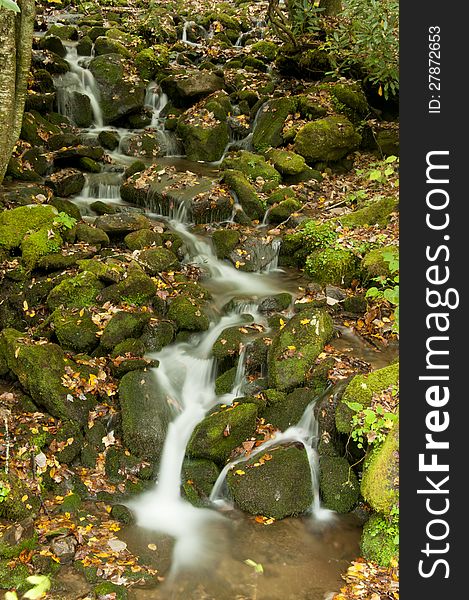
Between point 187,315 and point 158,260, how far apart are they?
1.54m

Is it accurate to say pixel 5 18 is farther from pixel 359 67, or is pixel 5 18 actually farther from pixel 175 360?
pixel 359 67

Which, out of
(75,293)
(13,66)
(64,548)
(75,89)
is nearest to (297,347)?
(75,293)

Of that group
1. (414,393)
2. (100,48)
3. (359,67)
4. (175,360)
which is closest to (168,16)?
(100,48)

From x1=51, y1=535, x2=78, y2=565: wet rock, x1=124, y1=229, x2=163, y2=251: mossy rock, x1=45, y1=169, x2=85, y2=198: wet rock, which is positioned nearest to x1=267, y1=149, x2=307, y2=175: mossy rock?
x1=124, y1=229, x2=163, y2=251: mossy rock

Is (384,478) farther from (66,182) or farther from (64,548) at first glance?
(66,182)

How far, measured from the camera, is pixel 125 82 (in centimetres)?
1545

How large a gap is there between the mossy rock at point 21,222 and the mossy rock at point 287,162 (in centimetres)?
520

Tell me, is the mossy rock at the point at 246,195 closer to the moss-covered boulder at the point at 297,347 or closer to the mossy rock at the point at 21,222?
Answer: the mossy rock at the point at 21,222

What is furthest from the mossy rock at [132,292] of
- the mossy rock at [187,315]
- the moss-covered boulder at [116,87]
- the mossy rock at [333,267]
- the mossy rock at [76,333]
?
the moss-covered boulder at [116,87]

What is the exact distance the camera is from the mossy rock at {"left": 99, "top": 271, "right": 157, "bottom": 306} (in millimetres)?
8492

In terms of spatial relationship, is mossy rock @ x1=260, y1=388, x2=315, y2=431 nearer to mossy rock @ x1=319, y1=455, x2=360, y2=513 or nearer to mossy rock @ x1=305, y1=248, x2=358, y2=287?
mossy rock @ x1=319, y1=455, x2=360, y2=513

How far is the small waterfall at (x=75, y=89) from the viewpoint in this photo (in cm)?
1472

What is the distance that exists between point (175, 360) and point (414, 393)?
15.2 feet

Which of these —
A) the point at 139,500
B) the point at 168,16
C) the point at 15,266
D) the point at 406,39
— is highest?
the point at 168,16
